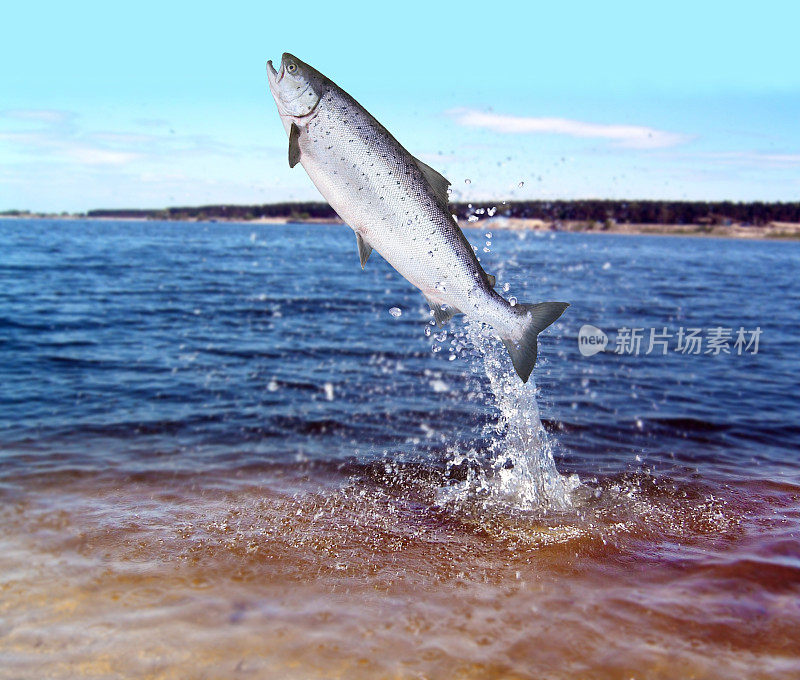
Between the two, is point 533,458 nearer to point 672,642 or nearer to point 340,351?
point 672,642

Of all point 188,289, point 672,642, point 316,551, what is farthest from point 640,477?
point 188,289

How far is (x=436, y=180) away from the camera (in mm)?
3361

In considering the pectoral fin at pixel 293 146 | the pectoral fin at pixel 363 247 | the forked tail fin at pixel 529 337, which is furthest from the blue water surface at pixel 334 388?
the pectoral fin at pixel 293 146

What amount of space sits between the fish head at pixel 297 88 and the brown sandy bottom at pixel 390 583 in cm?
359

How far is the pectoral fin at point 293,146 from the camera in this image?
126 inches

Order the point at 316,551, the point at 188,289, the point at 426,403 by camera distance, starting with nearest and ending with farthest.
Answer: the point at 316,551 < the point at 426,403 < the point at 188,289

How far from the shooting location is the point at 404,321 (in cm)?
2261

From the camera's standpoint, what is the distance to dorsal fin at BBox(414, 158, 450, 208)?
3.36 m

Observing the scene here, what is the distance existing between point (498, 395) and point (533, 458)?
35.4 inches

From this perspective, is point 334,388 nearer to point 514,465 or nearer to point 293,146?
point 514,465

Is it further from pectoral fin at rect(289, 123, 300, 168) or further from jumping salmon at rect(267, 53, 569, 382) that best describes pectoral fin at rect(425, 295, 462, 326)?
pectoral fin at rect(289, 123, 300, 168)

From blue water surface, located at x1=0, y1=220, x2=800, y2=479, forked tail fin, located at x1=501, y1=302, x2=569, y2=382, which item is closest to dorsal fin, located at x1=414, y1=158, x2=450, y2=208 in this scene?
forked tail fin, located at x1=501, y1=302, x2=569, y2=382

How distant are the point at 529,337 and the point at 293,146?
5.51 feet

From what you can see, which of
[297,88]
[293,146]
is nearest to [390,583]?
[293,146]
